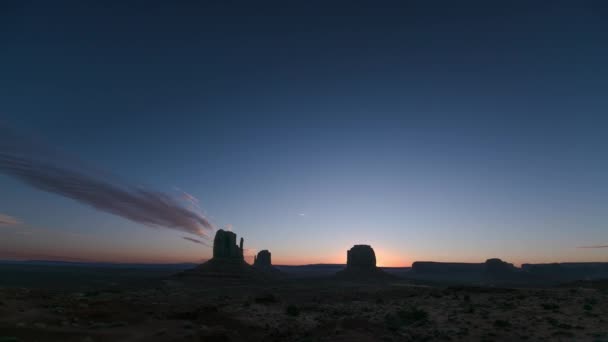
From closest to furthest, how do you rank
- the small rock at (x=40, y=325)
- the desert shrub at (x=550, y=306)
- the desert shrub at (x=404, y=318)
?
the small rock at (x=40, y=325), the desert shrub at (x=550, y=306), the desert shrub at (x=404, y=318)

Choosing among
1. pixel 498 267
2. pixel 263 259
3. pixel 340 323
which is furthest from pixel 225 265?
pixel 498 267

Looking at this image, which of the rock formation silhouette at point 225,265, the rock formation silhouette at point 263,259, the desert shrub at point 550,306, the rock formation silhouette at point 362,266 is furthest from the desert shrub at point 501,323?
the rock formation silhouette at point 263,259

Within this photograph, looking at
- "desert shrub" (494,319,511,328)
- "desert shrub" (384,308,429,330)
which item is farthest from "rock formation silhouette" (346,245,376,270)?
"desert shrub" (494,319,511,328)

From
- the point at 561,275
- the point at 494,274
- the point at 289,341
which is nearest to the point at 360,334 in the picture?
the point at 289,341

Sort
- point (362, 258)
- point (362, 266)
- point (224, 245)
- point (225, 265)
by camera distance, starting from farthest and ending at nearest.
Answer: point (362, 258), point (362, 266), point (224, 245), point (225, 265)

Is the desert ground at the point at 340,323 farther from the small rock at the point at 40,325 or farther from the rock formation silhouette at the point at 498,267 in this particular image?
the rock formation silhouette at the point at 498,267

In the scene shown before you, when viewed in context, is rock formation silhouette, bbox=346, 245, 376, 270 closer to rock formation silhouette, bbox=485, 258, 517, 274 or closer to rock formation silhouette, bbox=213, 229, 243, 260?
rock formation silhouette, bbox=213, 229, 243, 260

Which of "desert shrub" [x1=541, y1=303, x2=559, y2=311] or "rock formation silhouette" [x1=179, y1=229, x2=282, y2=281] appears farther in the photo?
"rock formation silhouette" [x1=179, y1=229, x2=282, y2=281]

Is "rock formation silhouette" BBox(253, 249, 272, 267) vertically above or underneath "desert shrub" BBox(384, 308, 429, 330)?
underneath

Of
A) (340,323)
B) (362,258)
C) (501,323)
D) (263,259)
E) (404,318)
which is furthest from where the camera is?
(263,259)

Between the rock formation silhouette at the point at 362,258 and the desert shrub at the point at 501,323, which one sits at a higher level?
the desert shrub at the point at 501,323

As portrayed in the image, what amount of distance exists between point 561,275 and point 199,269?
20752cm

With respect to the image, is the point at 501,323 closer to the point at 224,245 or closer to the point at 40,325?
the point at 40,325

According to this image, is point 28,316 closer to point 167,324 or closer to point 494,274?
point 167,324
